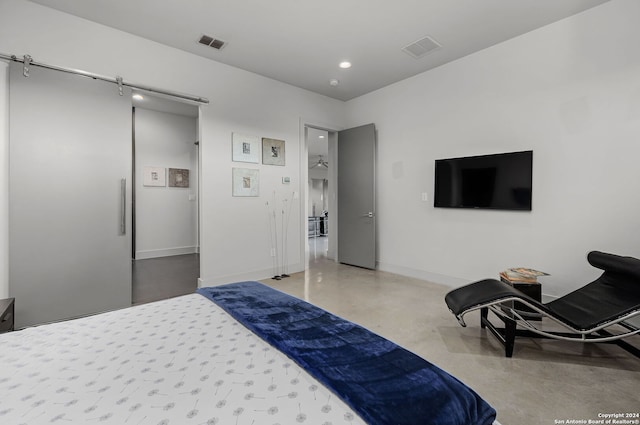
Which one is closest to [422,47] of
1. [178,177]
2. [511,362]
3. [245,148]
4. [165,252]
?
[245,148]

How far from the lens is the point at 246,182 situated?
4.28 metres

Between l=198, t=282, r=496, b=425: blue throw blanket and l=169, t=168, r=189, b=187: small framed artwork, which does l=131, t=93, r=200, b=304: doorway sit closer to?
l=169, t=168, r=189, b=187: small framed artwork

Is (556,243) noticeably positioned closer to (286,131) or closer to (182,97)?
(286,131)

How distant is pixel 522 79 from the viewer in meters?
3.39

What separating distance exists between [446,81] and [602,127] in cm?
191

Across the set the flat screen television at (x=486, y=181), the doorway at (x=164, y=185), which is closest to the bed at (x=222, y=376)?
the flat screen television at (x=486, y=181)

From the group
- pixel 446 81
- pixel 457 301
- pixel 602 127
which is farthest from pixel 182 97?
pixel 602 127

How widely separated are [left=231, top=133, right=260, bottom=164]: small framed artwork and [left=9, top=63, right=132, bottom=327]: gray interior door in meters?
1.31

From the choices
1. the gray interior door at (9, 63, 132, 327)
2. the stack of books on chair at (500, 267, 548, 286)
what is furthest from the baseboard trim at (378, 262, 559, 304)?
the gray interior door at (9, 63, 132, 327)

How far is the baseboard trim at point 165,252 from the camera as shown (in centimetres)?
600

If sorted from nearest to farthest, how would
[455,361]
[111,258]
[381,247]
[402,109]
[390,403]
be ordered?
[390,403] → [455,361] → [111,258] → [402,109] → [381,247]

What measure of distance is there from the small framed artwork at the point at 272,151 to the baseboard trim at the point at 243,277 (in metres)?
1.73

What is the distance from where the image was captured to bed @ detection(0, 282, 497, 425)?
854 millimetres

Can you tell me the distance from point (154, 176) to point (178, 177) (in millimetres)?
486
